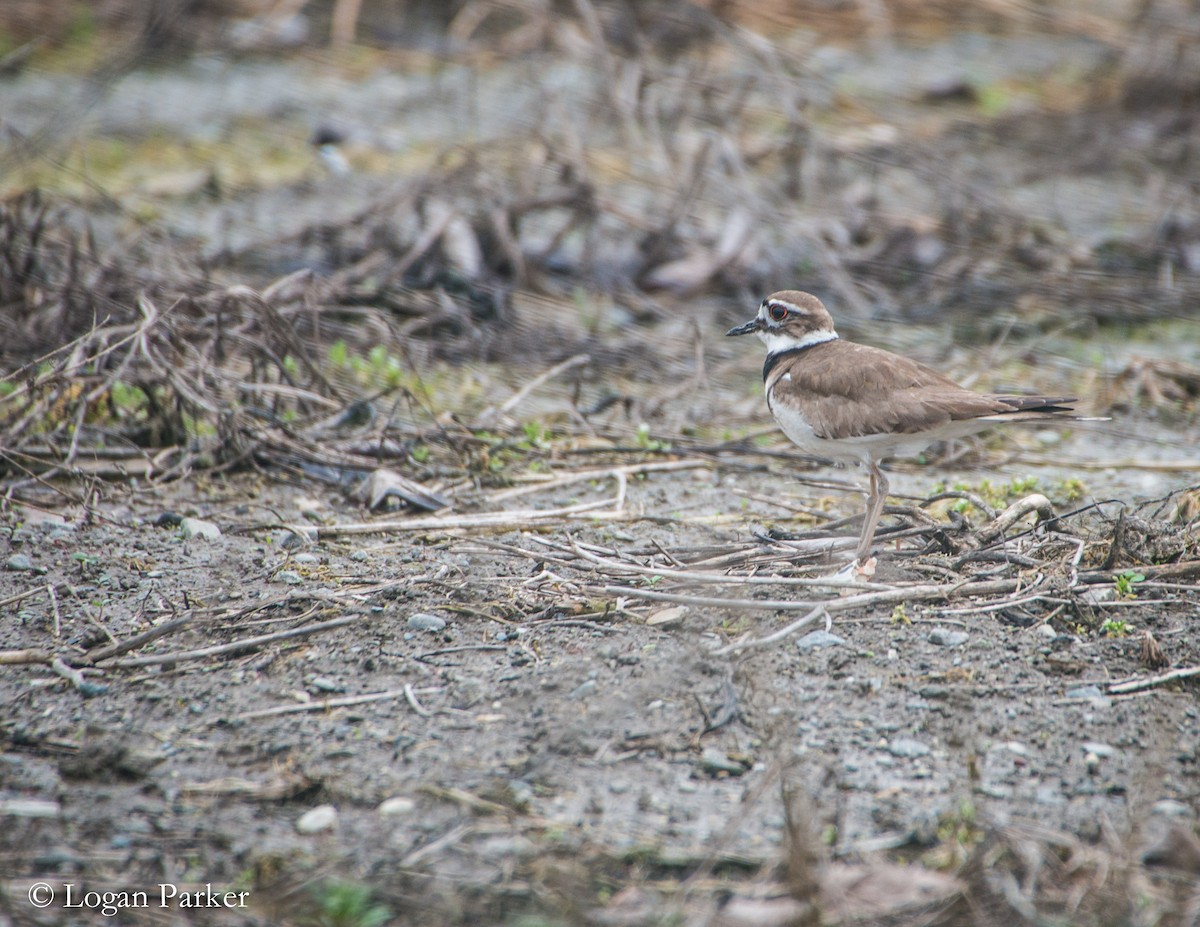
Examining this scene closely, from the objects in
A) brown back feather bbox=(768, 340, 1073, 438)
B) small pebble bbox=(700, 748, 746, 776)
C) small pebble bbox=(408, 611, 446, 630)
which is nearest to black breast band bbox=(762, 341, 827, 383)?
brown back feather bbox=(768, 340, 1073, 438)

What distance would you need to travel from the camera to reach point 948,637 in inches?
146

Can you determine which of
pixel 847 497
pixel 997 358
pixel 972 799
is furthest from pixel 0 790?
pixel 997 358

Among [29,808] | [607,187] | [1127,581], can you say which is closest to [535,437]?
[1127,581]

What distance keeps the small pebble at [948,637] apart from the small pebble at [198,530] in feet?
8.54

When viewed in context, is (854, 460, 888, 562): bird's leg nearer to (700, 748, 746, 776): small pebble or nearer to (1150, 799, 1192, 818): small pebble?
(700, 748, 746, 776): small pebble

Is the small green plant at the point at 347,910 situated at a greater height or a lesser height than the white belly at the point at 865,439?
lesser

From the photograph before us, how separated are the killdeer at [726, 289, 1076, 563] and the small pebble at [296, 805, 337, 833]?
81.0 inches

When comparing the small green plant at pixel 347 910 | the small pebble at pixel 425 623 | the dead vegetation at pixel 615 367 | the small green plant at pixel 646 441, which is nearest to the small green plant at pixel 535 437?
the dead vegetation at pixel 615 367

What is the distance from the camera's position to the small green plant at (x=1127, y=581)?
154 inches

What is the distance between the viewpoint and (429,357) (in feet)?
20.8

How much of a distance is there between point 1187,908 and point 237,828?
2.15 metres

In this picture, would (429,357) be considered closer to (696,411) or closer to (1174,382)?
(696,411)

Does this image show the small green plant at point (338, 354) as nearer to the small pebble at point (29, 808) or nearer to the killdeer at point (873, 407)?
the killdeer at point (873, 407)

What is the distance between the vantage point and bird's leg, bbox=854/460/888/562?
13.9 feet
